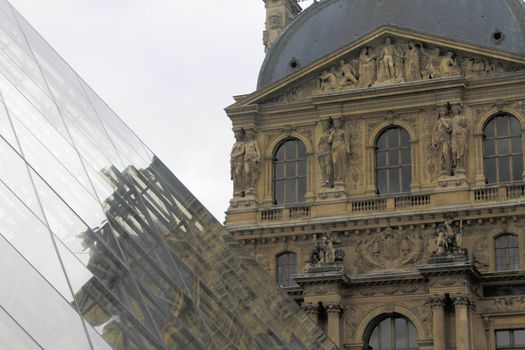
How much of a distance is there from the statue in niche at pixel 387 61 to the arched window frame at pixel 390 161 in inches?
61.1

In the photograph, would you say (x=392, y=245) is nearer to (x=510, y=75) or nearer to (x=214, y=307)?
(x=510, y=75)

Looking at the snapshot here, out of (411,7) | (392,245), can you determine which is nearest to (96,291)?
(392,245)

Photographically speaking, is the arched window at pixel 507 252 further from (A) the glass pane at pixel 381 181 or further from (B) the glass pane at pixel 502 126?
(A) the glass pane at pixel 381 181

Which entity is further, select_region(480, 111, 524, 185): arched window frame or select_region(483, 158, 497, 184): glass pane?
select_region(483, 158, 497, 184): glass pane

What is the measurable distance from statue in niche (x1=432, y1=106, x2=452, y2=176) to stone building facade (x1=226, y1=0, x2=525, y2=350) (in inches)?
1.3

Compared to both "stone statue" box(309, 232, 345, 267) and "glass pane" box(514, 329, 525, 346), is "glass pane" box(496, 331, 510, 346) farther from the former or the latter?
"stone statue" box(309, 232, 345, 267)

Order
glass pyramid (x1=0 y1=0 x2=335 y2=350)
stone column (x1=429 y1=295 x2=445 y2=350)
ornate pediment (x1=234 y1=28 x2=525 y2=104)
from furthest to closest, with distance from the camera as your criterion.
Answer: ornate pediment (x1=234 y1=28 x2=525 y2=104) → stone column (x1=429 y1=295 x2=445 y2=350) → glass pyramid (x1=0 y1=0 x2=335 y2=350)

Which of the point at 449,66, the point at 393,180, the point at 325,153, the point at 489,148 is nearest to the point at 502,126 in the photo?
the point at 489,148

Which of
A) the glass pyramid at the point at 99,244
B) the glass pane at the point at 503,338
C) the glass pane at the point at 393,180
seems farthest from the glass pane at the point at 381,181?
the glass pyramid at the point at 99,244

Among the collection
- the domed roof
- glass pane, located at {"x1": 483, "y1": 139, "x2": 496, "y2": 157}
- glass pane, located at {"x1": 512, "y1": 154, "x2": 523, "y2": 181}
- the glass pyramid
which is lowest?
the glass pyramid

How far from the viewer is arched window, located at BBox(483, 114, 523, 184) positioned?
36438 millimetres

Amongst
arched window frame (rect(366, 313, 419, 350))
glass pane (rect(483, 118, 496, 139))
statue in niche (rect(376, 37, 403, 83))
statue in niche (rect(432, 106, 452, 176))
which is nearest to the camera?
arched window frame (rect(366, 313, 419, 350))

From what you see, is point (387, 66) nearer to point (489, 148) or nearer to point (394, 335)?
point (489, 148)

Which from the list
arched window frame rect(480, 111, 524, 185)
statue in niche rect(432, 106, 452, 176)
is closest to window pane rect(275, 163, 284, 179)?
statue in niche rect(432, 106, 452, 176)
